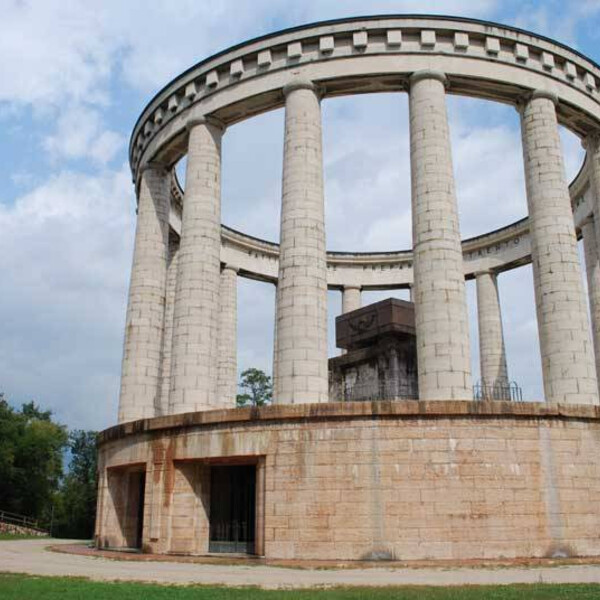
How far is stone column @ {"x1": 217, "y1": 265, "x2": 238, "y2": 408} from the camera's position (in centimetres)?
4009

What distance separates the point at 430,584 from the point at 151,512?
476 inches

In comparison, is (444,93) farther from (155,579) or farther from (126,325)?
(155,579)

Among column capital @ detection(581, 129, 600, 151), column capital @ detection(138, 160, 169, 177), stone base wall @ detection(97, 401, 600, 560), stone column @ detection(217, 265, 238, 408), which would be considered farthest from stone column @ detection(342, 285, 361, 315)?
stone base wall @ detection(97, 401, 600, 560)

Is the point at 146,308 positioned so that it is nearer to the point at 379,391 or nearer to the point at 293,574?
the point at 379,391

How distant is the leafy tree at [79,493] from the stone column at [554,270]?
28699mm

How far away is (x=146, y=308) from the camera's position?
107ft

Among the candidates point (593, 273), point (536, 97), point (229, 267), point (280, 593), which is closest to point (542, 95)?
point (536, 97)

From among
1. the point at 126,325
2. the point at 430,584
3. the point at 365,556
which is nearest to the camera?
the point at 430,584

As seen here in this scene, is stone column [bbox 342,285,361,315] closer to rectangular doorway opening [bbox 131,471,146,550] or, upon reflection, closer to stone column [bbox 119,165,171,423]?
stone column [bbox 119,165,171,423]

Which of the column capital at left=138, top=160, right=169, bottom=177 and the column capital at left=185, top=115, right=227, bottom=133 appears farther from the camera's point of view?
the column capital at left=138, top=160, right=169, bottom=177

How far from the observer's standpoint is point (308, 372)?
24438 millimetres

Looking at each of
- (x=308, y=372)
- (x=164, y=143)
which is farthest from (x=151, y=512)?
(x=164, y=143)

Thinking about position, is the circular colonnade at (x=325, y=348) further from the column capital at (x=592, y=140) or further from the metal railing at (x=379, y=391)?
the metal railing at (x=379, y=391)

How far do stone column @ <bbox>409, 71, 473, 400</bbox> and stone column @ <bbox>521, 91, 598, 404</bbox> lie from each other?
150 inches
